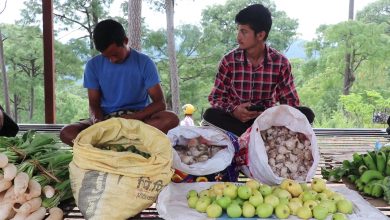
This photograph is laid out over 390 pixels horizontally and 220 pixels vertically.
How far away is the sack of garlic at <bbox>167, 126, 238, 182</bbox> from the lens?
82.3 inches

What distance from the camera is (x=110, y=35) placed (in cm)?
266

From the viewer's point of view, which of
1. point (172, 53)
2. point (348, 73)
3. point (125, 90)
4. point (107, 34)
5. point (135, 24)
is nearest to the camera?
point (107, 34)

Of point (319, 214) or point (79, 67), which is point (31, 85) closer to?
point (79, 67)

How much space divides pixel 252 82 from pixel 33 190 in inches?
67.4

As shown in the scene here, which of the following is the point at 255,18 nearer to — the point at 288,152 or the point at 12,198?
the point at 288,152

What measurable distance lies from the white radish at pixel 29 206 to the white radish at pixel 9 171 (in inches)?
4.7

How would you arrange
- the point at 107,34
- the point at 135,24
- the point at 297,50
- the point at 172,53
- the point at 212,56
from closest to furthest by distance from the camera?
the point at 107,34
the point at 135,24
the point at 172,53
the point at 212,56
the point at 297,50

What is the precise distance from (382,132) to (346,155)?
1.33 metres

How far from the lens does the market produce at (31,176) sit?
65.7 inches

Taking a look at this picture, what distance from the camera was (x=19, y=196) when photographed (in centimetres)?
166

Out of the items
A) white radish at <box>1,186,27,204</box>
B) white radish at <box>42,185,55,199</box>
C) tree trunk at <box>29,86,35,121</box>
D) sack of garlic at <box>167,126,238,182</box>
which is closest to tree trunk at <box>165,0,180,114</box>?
tree trunk at <box>29,86,35,121</box>

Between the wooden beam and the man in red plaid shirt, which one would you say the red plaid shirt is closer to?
the man in red plaid shirt

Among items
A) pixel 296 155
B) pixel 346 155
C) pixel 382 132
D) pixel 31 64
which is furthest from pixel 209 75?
pixel 296 155

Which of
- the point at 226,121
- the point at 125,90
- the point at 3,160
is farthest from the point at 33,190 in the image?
the point at 226,121
